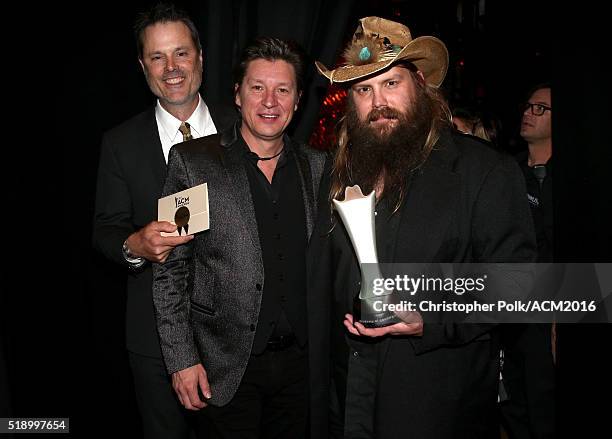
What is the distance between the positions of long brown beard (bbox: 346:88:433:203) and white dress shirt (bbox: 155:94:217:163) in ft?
2.38

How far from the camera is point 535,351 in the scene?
3.51 meters

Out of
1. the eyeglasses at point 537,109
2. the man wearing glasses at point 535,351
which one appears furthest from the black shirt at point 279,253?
the eyeglasses at point 537,109

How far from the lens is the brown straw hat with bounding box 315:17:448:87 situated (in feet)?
7.35

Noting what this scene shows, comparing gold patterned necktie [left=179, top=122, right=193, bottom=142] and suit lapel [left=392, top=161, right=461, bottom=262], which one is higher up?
gold patterned necktie [left=179, top=122, right=193, bottom=142]

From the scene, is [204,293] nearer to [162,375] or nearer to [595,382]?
[162,375]

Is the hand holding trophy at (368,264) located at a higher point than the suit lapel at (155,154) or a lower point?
lower

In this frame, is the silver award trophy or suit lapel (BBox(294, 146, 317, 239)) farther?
suit lapel (BBox(294, 146, 317, 239))

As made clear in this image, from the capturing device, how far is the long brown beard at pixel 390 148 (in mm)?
2221

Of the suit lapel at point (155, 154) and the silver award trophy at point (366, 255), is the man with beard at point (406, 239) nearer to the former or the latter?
the silver award trophy at point (366, 255)

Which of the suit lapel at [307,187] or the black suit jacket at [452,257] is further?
the suit lapel at [307,187]

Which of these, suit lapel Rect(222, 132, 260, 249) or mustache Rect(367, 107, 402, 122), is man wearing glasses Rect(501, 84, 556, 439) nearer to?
mustache Rect(367, 107, 402, 122)

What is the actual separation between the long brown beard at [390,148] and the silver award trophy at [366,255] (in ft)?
0.91

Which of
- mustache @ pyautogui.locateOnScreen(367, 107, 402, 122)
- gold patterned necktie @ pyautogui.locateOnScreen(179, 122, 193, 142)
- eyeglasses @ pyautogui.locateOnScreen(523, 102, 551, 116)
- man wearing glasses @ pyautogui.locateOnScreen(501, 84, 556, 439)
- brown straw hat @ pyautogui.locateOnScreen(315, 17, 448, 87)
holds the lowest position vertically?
man wearing glasses @ pyautogui.locateOnScreen(501, 84, 556, 439)

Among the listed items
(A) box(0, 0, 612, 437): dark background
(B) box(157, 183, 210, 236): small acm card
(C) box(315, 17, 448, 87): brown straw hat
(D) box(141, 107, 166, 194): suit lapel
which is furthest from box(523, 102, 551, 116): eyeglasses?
(B) box(157, 183, 210, 236): small acm card
